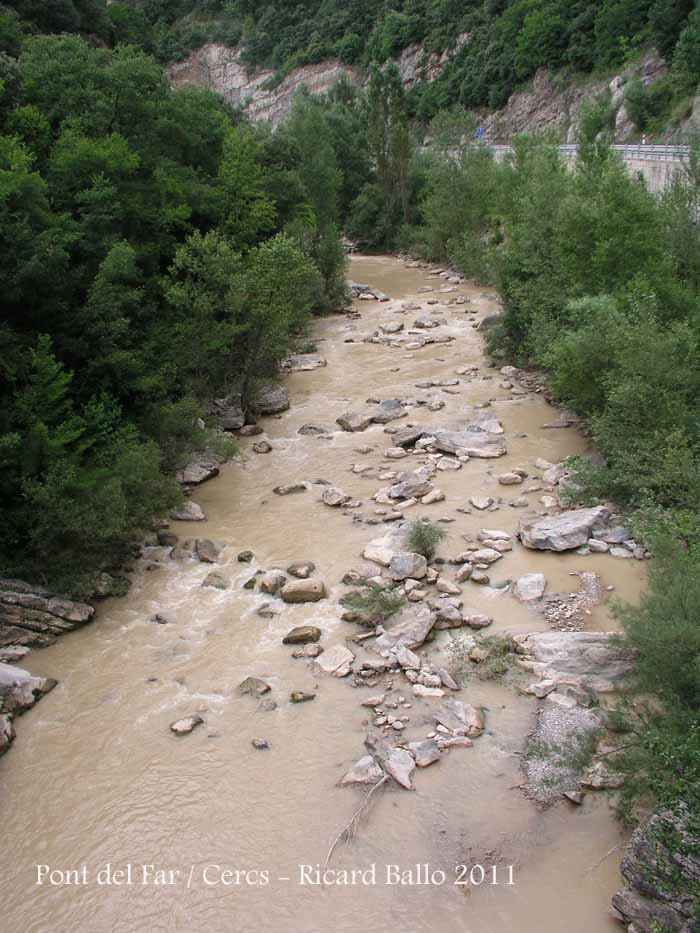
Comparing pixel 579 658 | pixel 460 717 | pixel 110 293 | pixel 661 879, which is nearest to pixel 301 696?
pixel 460 717

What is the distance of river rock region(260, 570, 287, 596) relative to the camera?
1324 centimetres

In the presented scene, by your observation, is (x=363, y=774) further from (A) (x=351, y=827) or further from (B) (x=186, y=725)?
(B) (x=186, y=725)

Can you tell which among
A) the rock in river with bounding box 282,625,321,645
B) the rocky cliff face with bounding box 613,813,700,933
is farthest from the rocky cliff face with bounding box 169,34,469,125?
the rocky cliff face with bounding box 613,813,700,933

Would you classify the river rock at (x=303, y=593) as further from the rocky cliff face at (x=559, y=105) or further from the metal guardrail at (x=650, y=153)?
the rocky cliff face at (x=559, y=105)

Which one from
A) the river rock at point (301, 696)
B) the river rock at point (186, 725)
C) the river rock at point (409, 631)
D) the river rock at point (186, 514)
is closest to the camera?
the river rock at point (186, 725)

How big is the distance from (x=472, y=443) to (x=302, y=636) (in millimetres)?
8131

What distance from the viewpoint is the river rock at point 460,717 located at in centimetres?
992

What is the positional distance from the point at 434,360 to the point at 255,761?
1780cm

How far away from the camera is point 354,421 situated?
20.7m

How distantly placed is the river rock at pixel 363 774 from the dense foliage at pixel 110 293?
605cm

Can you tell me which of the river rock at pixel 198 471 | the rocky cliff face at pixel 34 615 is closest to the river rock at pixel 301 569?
the rocky cliff face at pixel 34 615

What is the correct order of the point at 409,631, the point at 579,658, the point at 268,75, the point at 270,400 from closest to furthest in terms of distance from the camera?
the point at 579,658
the point at 409,631
the point at 270,400
the point at 268,75

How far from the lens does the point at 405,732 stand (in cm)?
997

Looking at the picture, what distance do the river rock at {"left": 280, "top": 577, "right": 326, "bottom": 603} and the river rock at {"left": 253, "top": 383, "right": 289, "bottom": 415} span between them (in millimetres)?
9596
